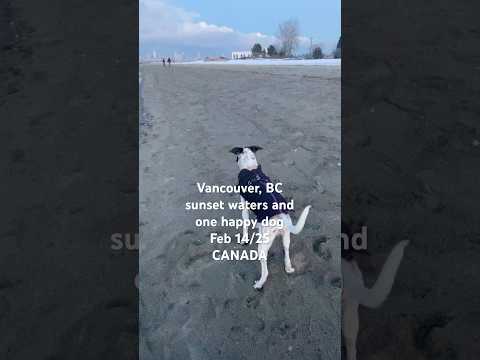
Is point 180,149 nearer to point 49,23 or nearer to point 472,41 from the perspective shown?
point 49,23

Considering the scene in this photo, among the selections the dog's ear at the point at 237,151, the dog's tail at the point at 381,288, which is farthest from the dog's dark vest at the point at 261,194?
the dog's tail at the point at 381,288

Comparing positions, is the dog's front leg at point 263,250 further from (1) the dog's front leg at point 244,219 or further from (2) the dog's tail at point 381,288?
(2) the dog's tail at point 381,288

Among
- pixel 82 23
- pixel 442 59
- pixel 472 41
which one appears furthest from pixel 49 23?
pixel 472 41

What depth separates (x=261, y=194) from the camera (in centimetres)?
108

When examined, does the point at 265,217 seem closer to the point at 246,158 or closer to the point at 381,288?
the point at 246,158

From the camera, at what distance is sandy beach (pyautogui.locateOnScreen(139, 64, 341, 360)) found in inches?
39.1

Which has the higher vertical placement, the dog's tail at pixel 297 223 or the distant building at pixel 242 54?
the distant building at pixel 242 54

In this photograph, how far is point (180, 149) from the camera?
165cm

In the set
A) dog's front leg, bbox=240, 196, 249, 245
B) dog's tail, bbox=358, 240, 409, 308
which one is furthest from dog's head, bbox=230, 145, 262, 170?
dog's tail, bbox=358, 240, 409, 308

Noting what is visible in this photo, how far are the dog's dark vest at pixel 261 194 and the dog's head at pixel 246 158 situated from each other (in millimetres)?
32

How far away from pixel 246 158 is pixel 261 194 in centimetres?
19

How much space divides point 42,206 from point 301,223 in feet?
4.00

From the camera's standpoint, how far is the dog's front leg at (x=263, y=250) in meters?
1.06

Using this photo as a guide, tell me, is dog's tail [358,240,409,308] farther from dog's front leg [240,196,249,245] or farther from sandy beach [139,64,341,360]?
dog's front leg [240,196,249,245]
